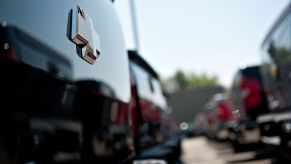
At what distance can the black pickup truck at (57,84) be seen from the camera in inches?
43.6

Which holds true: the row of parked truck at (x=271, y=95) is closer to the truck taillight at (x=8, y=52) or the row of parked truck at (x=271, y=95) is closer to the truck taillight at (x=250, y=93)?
the truck taillight at (x=250, y=93)

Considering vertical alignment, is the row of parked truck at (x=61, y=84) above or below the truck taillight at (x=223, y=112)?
below

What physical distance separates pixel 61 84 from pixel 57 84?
38 mm

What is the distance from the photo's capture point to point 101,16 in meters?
2.04

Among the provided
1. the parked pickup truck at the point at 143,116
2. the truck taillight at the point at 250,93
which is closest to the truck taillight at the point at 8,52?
the parked pickup truck at the point at 143,116

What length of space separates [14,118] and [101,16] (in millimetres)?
1014

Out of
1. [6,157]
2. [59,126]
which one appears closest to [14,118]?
[6,157]

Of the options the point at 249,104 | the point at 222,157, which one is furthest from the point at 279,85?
the point at 222,157

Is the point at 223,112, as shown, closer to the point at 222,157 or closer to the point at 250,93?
the point at 222,157

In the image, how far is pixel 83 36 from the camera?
146cm

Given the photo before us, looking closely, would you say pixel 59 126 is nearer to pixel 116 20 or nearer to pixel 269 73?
pixel 116 20

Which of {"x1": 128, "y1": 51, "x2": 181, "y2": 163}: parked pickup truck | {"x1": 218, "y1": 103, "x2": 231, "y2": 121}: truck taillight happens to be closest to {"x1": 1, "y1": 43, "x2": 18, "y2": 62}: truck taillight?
{"x1": 128, "y1": 51, "x2": 181, "y2": 163}: parked pickup truck

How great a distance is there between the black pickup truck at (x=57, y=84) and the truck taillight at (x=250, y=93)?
802 centimetres

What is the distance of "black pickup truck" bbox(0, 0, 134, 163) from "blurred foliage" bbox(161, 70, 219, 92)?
92.4 m
